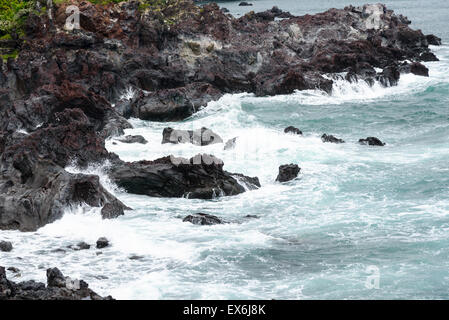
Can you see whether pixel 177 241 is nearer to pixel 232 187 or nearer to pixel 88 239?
pixel 88 239

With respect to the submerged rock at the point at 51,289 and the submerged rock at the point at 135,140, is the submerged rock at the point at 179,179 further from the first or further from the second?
the submerged rock at the point at 51,289

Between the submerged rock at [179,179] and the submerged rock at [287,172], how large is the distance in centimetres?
245

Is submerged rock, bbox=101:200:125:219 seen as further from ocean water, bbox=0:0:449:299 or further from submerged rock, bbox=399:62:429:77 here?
submerged rock, bbox=399:62:429:77

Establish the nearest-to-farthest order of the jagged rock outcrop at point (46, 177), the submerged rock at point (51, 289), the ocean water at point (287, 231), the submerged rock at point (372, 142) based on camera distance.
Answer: the submerged rock at point (51, 289), the ocean water at point (287, 231), the jagged rock outcrop at point (46, 177), the submerged rock at point (372, 142)

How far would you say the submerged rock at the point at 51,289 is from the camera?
49.9 ft

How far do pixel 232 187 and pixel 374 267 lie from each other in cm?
829

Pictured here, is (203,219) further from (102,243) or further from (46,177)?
(46,177)

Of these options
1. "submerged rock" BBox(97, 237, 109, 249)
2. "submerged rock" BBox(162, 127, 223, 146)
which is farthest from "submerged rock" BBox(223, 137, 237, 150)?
"submerged rock" BBox(97, 237, 109, 249)

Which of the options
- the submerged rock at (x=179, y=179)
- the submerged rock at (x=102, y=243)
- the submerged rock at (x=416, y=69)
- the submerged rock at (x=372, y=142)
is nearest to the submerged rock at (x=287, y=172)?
the submerged rock at (x=179, y=179)

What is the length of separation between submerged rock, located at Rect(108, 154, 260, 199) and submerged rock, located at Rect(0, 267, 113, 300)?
30.2 feet

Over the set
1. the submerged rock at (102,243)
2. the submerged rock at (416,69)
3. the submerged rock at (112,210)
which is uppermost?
the submerged rock at (416,69)

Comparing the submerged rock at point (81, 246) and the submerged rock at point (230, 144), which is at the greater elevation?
the submerged rock at point (230, 144)

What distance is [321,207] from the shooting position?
24.6 meters

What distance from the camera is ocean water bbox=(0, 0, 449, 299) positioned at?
17.8m
